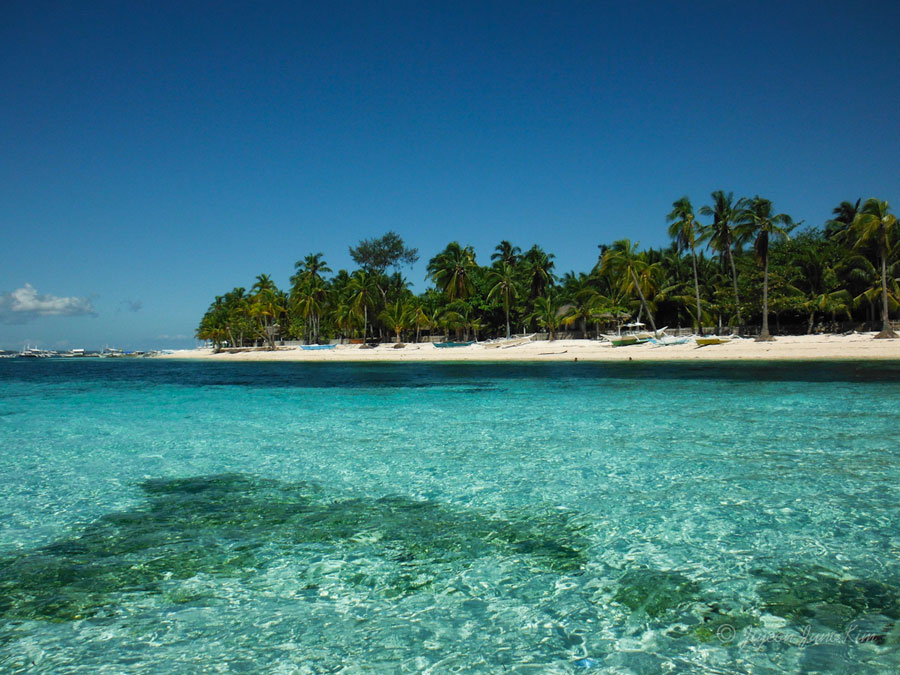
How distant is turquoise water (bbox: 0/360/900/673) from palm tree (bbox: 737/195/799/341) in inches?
1279

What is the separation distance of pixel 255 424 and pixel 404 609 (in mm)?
10163

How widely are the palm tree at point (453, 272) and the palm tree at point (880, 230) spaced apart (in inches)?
1367

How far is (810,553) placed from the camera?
448 centimetres

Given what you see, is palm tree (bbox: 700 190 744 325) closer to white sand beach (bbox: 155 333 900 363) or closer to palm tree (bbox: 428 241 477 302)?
white sand beach (bbox: 155 333 900 363)

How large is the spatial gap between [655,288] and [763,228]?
1420 cm

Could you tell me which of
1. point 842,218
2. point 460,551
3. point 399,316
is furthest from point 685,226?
point 460,551

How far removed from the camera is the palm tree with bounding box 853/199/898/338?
35281 millimetres

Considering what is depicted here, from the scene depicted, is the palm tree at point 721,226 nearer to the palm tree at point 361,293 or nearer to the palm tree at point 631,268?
the palm tree at point 631,268

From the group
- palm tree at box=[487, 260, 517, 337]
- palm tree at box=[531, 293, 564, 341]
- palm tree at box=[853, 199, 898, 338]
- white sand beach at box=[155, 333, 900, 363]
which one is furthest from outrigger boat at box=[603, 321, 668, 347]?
palm tree at box=[853, 199, 898, 338]

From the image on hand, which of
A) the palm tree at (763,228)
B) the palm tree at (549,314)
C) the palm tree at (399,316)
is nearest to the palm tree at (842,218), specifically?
the palm tree at (763,228)

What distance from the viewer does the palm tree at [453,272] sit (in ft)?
193

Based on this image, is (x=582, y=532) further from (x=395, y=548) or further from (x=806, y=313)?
(x=806, y=313)

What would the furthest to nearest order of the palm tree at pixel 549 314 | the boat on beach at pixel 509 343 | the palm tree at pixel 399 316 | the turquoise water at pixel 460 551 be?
the palm tree at pixel 399 316
the boat on beach at pixel 509 343
the palm tree at pixel 549 314
the turquoise water at pixel 460 551

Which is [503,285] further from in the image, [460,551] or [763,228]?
[460,551]
